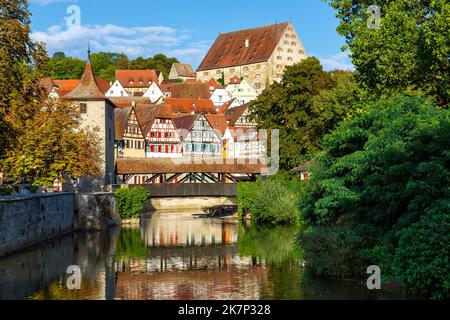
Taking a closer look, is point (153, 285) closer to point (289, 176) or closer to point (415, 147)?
point (415, 147)

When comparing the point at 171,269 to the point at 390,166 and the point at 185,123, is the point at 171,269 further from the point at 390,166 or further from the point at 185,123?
the point at 185,123

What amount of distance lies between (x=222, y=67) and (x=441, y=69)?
93186 mm

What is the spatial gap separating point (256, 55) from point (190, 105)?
22488mm

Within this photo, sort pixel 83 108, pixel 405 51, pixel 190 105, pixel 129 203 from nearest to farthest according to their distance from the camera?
pixel 405 51 < pixel 129 203 < pixel 83 108 < pixel 190 105

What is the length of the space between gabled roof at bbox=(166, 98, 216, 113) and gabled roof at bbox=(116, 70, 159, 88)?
24.8m

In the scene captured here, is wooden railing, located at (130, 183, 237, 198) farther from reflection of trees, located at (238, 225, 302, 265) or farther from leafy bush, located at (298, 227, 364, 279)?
leafy bush, located at (298, 227, 364, 279)

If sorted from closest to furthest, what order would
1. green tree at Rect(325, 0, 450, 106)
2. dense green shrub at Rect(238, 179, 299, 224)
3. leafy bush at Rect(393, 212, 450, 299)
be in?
leafy bush at Rect(393, 212, 450, 299) → green tree at Rect(325, 0, 450, 106) → dense green shrub at Rect(238, 179, 299, 224)

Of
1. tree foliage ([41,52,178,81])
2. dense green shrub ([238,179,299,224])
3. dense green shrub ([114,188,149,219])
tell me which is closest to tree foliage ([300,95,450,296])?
dense green shrub ([238,179,299,224])

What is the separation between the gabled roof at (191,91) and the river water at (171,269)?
73159mm

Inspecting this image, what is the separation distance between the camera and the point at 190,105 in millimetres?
95438

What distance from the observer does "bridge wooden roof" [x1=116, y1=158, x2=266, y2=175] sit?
52.6 meters

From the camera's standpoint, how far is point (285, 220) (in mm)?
40938

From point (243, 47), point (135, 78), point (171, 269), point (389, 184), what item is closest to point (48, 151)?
point (171, 269)
